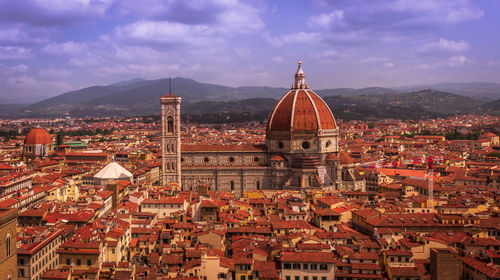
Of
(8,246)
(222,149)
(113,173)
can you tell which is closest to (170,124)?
(222,149)

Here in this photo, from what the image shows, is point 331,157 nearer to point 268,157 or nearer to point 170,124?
point 268,157

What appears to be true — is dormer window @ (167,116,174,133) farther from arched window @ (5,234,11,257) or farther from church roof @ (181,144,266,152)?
arched window @ (5,234,11,257)

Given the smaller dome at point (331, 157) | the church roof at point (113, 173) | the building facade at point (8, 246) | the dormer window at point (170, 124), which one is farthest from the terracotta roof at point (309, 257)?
the church roof at point (113, 173)

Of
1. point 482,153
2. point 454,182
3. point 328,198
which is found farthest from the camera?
point 482,153

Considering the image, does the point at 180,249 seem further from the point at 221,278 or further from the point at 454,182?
the point at 454,182

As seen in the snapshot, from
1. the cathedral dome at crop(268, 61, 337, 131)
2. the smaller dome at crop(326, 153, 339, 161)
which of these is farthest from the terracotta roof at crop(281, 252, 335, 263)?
the cathedral dome at crop(268, 61, 337, 131)

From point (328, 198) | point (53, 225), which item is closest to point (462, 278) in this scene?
point (328, 198)

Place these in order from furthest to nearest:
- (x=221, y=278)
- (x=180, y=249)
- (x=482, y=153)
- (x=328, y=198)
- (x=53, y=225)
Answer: (x=482, y=153)
(x=328, y=198)
(x=53, y=225)
(x=180, y=249)
(x=221, y=278)
